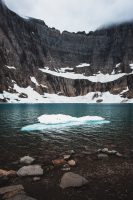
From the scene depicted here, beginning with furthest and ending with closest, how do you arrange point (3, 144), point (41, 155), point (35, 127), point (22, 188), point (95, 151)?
point (35, 127), point (3, 144), point (95, 151), point (41, 155), point (22, 188)

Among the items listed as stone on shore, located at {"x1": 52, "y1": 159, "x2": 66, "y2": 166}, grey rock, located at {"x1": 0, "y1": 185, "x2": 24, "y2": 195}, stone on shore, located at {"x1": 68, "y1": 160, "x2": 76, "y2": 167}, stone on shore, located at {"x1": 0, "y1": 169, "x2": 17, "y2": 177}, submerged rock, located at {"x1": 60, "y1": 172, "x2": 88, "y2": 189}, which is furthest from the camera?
stone on shore, located at {"x1": 52, "y1": 159, "x2": 66, "y2": 166}

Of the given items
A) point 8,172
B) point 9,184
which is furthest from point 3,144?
point 9,184

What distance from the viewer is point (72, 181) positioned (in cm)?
1891

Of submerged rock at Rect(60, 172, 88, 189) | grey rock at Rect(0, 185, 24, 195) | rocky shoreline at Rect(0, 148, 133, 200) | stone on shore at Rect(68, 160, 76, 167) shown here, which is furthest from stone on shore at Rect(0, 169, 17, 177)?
stone on shore at Rect(68, 160, 76, 167)

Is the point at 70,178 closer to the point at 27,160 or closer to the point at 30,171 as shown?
the point at 30,171

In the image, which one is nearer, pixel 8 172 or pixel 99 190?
pixel 99 190

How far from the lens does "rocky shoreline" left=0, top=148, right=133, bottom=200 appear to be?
17.1 meters

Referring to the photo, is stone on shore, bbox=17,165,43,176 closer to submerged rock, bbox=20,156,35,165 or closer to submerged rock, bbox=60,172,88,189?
submerged rock, bbox=20,156,35,165

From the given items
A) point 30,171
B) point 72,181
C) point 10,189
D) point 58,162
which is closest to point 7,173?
point 30,171

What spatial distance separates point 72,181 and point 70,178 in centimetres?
51

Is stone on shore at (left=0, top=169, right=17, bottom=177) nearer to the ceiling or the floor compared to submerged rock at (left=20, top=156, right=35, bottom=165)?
nearer to the floor

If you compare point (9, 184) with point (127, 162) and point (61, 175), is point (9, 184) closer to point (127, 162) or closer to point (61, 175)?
point (61, 175)

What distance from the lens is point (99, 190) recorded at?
1800 centimetres

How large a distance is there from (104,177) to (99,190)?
9.31ft
